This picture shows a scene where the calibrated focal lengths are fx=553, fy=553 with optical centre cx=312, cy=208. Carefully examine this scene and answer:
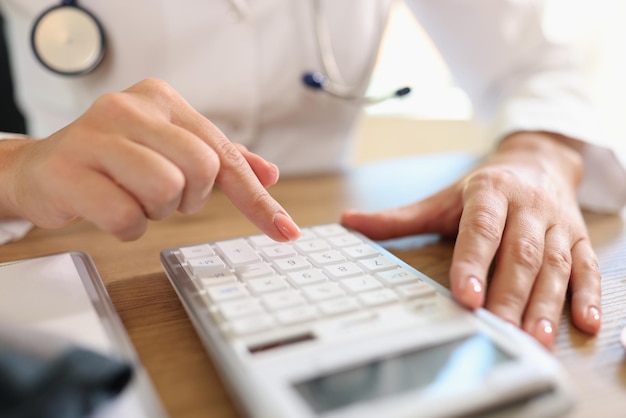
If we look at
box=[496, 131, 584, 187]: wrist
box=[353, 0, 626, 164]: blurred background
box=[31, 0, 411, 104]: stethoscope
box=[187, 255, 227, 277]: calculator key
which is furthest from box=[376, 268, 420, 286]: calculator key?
box=[353, 0, 626, 164]: blurred background

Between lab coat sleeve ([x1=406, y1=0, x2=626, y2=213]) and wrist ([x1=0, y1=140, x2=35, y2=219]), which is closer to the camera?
wrist ([x1=0, y1=140, x2=35, y2=219])

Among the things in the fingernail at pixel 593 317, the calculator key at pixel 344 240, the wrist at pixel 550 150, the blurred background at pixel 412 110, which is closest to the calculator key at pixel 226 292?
the calculator key at pixel 344 240

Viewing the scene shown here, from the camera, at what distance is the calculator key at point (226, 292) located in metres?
Answer: 0.32

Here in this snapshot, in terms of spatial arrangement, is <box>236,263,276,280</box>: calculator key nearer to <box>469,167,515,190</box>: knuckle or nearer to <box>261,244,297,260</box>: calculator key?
<box>261,244,297,260</box>: calculator key

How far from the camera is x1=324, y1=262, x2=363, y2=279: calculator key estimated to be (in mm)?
353

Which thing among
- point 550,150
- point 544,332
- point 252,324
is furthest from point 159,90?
point 550,150

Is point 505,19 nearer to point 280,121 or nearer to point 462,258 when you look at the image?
point 280,121

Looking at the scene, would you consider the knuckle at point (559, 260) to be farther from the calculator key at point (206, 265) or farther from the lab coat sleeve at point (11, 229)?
the lab coat sleeve at point (11, 229)

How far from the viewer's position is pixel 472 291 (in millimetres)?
319

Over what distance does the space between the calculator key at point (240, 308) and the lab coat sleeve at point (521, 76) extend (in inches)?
16.7

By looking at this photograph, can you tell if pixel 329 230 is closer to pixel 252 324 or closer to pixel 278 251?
pixel 278 251

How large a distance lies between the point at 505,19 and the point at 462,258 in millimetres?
469

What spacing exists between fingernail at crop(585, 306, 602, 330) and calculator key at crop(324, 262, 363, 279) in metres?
0.14

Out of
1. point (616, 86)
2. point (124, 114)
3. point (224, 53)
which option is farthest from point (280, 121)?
point (616, 86)
